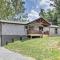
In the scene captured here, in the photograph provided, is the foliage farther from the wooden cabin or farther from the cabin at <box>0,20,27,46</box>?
the wooden cabin

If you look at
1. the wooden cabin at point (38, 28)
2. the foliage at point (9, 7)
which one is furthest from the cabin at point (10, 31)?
the foliage at point (9, 7)

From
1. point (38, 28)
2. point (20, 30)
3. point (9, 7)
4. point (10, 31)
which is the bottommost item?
point (10, 31)

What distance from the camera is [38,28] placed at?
4997cm

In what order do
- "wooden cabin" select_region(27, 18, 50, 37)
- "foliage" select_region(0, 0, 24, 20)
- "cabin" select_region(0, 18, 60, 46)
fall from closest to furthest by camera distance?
1. "cabin" select_region(0, 18, 60, 46)
2. "wooden cabin" select_region(27, 18, 50, 37)
3. "foliage" select_region(0, 0, 24, 20)

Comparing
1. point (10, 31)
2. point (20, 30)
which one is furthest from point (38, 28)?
point (10, 31)

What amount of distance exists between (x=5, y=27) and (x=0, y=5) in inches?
393

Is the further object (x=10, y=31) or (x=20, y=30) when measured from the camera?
(x=20, y=30)

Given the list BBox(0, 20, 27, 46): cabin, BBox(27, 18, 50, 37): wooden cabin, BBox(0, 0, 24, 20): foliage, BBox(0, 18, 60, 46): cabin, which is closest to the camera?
BBox(0, 20, 27, 46): cabin

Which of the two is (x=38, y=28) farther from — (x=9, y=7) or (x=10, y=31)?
(x=9, y=7)

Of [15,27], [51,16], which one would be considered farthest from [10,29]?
[51,16]

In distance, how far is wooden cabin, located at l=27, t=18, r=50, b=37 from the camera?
47062mm

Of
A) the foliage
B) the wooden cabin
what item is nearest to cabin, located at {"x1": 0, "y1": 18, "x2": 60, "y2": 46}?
the wooden cabin

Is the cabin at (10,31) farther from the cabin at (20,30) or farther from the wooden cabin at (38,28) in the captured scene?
the wooden cabin at (38,28)

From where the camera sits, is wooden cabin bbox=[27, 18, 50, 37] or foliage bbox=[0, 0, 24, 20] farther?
foliage bbox=[0, 0, 24, 20]
